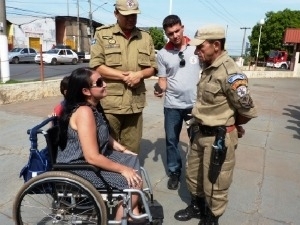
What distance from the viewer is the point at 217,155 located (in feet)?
7.50

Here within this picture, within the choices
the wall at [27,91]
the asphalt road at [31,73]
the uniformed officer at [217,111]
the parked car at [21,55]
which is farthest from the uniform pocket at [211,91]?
the parked car at [21,55]

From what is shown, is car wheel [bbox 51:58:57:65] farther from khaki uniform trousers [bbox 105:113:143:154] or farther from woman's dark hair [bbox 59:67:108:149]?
woman's dark hair [bbox 59:67:108:149]

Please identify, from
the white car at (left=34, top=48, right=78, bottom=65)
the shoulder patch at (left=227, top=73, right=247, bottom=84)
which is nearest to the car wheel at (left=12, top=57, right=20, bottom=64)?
the white car at (left=34, top=48, right=78, bottom=65)

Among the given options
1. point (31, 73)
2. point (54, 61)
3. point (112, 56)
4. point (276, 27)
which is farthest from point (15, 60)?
point (276, 27)

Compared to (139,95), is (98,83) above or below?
above

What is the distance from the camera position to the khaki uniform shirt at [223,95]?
214cm

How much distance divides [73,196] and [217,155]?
1035 millimetres

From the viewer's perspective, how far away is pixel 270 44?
39406 millimetres

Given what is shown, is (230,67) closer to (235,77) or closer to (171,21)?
(235,77)

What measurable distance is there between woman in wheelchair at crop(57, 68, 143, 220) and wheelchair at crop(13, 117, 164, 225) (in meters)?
0.05

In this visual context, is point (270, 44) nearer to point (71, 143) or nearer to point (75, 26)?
point (75, 26)

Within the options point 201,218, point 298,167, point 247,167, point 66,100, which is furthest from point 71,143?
point 298,167

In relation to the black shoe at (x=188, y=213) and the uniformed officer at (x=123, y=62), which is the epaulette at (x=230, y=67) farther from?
the black shoe at (x=188, y=213)

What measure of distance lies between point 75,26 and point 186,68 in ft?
125
